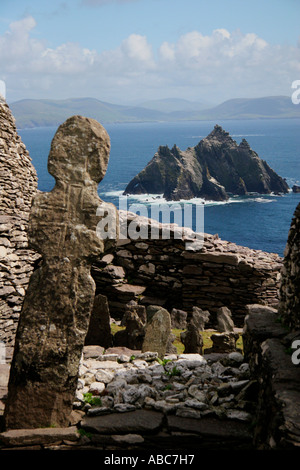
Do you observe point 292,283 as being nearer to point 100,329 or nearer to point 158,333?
point 158,333

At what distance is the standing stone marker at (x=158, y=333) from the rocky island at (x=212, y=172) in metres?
97.5

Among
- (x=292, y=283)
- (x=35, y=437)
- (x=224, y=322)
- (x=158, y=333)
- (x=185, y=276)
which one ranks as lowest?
(x=224, y=322)

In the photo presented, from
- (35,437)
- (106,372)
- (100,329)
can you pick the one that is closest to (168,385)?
(106,372)

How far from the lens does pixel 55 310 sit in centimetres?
604

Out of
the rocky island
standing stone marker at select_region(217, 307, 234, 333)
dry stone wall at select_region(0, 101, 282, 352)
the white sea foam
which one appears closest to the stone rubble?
standing stone marker at select_region(217, 307, 234, 333)

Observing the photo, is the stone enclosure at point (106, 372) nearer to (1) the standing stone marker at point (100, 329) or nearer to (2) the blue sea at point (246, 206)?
(1) the standing stone marker at point (100, 329)

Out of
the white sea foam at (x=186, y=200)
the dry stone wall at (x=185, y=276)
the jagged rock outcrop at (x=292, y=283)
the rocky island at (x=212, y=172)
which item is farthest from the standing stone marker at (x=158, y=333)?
the rocky island at (x=212, y=172)

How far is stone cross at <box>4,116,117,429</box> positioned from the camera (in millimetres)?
6000

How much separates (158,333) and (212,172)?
102 meters

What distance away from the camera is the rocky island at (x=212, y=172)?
107 m

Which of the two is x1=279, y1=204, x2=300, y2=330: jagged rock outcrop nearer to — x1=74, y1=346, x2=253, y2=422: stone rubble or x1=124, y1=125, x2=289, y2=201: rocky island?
x1=74, y1=346, x2=253, y2=422: stone rubble

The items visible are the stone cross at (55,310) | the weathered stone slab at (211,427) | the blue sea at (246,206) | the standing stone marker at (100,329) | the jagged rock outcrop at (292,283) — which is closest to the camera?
the weathered stone slab at (211,427)

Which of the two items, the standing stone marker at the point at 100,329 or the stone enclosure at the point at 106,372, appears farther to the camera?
the standing stone marker at the point at 100,329

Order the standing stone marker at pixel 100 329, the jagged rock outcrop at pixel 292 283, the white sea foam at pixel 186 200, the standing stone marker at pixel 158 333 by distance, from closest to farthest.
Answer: the jagged rock outcrop at pixel 292 283 → the standing stone marker at pixel 158 333 → the standing stone marker at pixel 100 329 → the white sea foam at pixel 186 200
